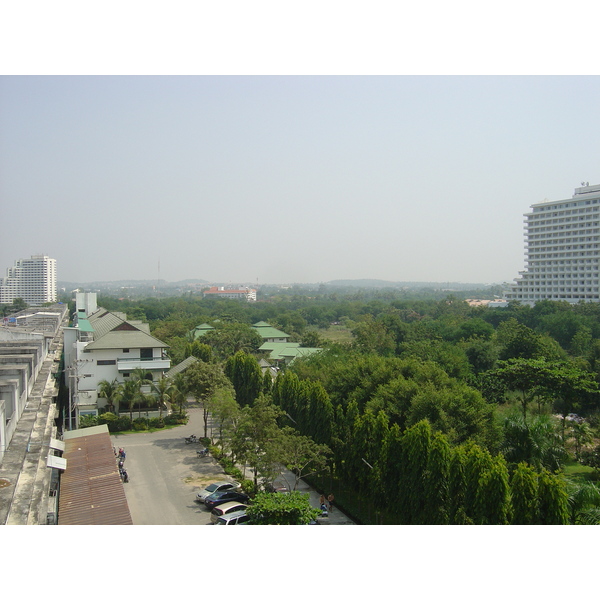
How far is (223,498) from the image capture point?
1145cm

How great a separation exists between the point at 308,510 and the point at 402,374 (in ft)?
18.8

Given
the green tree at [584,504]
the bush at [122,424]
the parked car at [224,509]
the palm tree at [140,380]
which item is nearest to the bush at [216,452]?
the palm tree at [140,380]

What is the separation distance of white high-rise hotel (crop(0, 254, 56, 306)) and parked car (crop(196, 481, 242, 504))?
89.2 metres

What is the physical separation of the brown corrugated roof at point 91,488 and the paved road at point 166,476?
1.08m

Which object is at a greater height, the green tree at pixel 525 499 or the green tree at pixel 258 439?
the green tree at pixel 525 499

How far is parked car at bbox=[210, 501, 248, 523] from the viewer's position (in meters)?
10.8

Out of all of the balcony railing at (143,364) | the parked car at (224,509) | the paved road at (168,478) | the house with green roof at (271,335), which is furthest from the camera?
the house with green roof at (271,335)

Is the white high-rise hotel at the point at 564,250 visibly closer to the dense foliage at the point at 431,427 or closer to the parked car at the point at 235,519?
the dense foliage at the point at 431,427

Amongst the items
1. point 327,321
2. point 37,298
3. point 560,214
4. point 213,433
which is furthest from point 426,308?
point 37,298

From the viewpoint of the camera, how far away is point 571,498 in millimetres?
7734

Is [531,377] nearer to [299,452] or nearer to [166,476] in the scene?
[299,452]

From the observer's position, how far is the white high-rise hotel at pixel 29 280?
295ft

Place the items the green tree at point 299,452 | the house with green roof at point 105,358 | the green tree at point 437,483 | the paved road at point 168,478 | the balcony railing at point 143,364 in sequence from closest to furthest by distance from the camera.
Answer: the green tree at point 437,483 → the paved road at point 168,478 → the green tree at point 299,452 → the house with green roof at point 105,358 → the balcony railing at point 143,364

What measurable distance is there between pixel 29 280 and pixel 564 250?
85429mm
